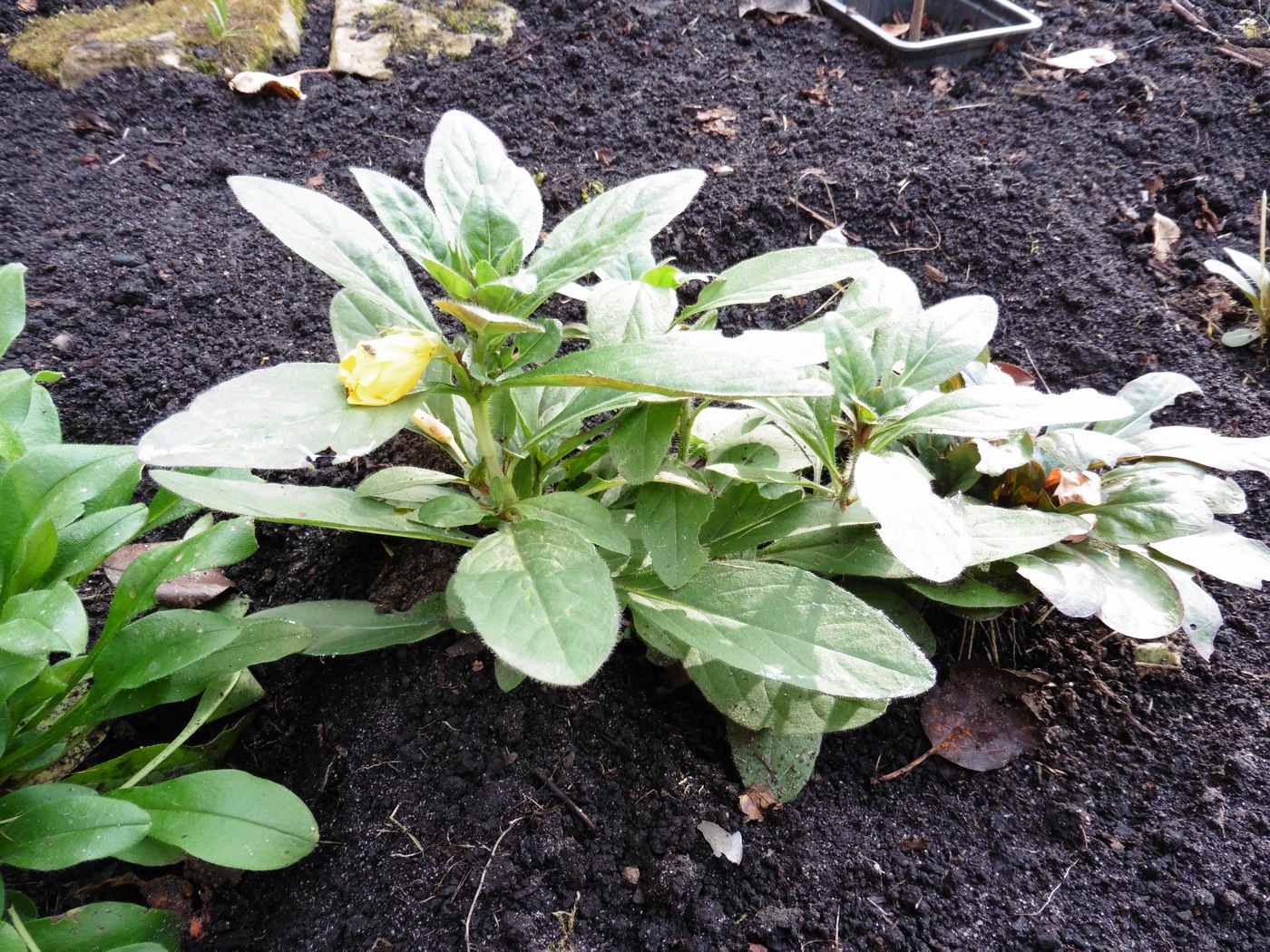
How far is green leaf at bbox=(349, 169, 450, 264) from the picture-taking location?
1.20m

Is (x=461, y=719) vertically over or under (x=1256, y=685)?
over

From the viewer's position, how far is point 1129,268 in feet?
7.79

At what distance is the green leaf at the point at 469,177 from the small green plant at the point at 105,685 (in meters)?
0.69

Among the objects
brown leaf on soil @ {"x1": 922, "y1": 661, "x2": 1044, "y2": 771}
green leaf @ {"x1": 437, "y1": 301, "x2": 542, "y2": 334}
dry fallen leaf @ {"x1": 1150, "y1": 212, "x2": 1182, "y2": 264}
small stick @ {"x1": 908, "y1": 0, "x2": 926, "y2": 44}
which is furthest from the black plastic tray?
green leaf @ {"x1": 437, "y1": 301, "x2": 542, "y2": 334}

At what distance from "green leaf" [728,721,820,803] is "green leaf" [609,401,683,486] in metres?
0.57

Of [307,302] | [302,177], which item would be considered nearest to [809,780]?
[307,302]

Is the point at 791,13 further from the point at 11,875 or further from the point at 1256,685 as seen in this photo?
the point at 11,875

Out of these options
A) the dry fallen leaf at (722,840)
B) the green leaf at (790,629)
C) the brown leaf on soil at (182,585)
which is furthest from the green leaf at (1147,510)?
the brown leaf on soil at (182,585)

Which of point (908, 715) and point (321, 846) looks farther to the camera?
point (908, 715)

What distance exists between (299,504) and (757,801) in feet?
3.15

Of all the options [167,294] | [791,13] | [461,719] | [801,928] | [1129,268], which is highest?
[791,13]

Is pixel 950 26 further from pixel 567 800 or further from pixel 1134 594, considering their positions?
pixel 567 800

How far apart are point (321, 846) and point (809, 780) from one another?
90cm

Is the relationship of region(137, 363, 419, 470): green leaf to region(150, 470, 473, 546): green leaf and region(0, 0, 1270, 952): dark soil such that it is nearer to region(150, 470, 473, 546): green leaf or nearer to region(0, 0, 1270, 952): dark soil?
region(150, 470, 473, 546): green leaf
